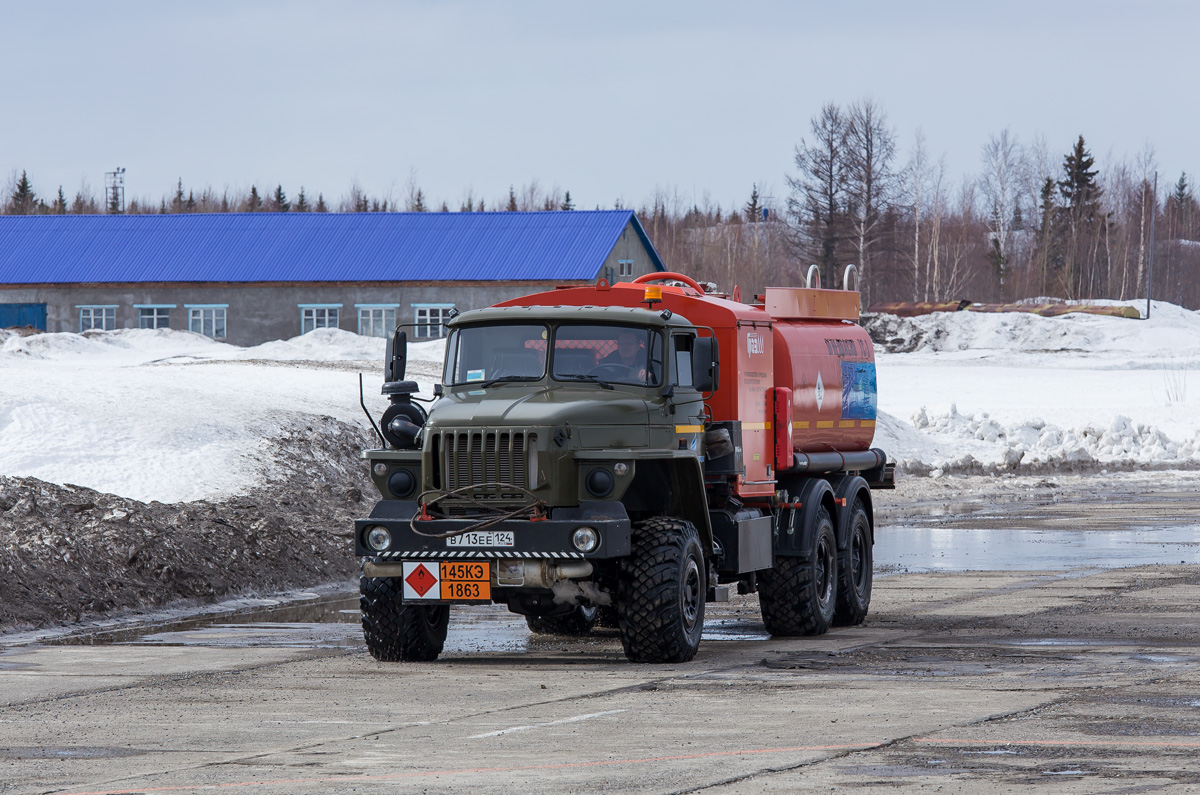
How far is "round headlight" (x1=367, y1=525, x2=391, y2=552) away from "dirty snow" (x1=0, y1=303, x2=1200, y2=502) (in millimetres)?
8603

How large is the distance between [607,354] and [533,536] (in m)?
1.79

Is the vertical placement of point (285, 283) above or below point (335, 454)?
above

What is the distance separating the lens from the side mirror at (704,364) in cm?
1281

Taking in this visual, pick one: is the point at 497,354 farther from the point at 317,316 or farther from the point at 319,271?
the point at 319,271

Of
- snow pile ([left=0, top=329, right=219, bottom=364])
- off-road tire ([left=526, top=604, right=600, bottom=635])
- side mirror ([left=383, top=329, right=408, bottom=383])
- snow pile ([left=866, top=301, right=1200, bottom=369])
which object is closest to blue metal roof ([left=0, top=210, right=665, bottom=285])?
snow pile ([left=0, top=329, right=219, bottom=364])

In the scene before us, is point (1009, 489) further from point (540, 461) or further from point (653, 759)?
point (653, 759)

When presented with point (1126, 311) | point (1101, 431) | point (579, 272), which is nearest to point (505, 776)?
point (1101, 431)

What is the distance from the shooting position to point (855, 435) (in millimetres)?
16500

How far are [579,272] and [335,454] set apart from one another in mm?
37434

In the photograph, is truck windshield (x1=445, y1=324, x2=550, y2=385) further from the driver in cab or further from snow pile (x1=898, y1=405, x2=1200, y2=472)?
snow pile (x1=898, y1=405, x2=1200, y2=472)

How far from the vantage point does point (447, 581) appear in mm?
11820

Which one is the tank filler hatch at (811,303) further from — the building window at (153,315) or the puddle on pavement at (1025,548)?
the building window at (153,315)

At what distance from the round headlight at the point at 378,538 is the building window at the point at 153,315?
5635 centimetres

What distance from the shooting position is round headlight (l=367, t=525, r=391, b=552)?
1209 centimetres
